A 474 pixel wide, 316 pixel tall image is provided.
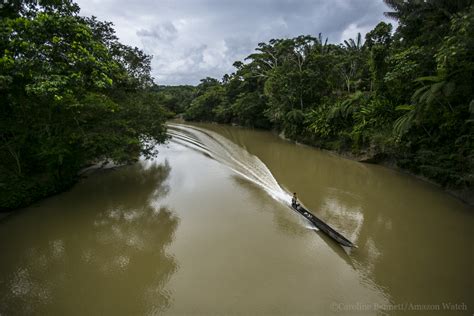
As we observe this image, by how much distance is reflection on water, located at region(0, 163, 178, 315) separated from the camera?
5453 mm

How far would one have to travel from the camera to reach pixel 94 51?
7.56 meters

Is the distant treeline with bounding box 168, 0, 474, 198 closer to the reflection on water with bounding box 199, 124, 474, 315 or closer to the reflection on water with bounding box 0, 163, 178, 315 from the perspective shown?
the reflection on water with bounding box 199, 124, 474, 315

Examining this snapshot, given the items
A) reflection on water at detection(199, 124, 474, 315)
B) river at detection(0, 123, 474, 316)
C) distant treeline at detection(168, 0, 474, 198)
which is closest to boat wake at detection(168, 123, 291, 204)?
river at detection(0, 123, 474, 316)

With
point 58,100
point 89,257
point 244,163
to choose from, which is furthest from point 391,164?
point 58,100

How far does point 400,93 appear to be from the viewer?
1324cm

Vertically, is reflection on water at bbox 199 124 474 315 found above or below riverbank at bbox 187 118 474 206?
below

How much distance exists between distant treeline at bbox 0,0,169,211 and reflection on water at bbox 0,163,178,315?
5.57 ft

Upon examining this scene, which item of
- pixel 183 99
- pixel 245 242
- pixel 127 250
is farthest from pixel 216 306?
pixel 183 99

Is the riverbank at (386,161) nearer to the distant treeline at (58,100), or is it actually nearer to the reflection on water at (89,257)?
the reflection on water at (89,257)

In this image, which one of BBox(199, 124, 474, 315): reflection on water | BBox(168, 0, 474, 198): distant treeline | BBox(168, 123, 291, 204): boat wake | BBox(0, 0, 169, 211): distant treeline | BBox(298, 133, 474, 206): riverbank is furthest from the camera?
BBox(168, 123, 291, 204): boat wake

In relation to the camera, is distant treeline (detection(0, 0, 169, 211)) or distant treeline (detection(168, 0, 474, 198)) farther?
distant treeline (detection(168, 0, 474, 198))

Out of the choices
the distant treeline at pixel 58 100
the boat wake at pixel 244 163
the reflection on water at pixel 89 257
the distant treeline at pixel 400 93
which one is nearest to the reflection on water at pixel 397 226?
the boat wake at pixel 244 163

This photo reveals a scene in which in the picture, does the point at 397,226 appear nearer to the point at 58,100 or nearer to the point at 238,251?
the point at 238,251

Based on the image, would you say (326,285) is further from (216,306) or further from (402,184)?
(402,184)
